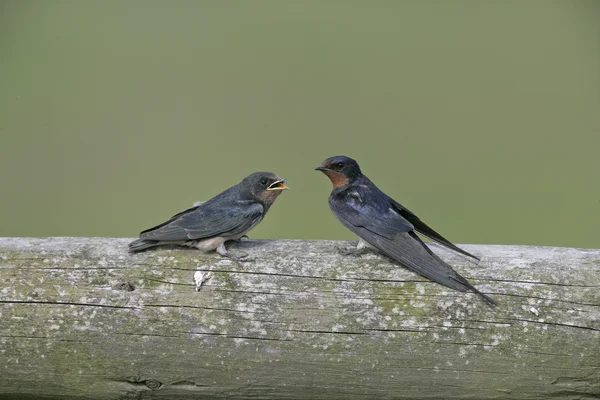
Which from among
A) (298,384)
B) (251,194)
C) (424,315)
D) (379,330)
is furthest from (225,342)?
(251,194)

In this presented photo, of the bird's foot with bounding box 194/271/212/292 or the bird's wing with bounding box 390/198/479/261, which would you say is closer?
the bird's foot with bounding box 194/271/212/292

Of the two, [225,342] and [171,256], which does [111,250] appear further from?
[225,342]

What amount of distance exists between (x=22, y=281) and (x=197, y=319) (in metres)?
0.73

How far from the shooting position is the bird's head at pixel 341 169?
384 cm

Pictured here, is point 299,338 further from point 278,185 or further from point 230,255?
point 278,185

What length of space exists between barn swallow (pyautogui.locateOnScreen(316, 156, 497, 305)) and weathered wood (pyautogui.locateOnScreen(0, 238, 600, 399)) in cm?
8

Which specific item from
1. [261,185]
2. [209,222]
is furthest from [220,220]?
[261,185]

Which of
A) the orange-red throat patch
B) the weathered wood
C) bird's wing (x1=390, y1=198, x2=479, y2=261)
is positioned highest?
the orange-red throat patch

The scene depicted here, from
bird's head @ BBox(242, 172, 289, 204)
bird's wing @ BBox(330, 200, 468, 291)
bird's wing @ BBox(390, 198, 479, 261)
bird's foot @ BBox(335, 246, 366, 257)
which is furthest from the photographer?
bird's head @ BBox(242, 172, 289, 204)

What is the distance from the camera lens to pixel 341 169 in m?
3.85

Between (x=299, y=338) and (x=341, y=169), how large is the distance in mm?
1158

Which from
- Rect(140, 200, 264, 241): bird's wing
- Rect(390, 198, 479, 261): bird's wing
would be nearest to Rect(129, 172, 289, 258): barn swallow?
Rect(140, 200, 264, 241): bird's wing

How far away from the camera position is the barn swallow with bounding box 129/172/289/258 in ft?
10.8

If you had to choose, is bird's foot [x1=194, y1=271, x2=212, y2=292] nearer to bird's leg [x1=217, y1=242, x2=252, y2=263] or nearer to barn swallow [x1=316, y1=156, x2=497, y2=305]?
bird's leg [x1=217, y1=242, x2=252, y2=263]
